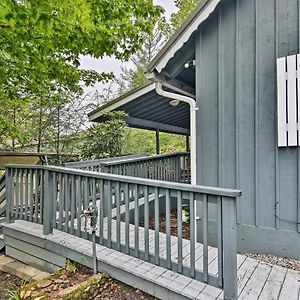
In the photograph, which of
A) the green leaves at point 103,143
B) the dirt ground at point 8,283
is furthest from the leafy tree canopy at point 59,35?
the dirt ground at point 8,283

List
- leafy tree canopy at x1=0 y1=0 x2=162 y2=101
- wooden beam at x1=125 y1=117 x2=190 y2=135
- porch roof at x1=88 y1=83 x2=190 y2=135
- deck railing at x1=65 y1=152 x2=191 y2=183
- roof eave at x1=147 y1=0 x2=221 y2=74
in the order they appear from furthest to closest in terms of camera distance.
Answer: wooden beam at x1=125 y1=117 x2=190 y2=135 → porch roof at x1=88 y1=83 x2=190 y2=135 → deck railing at x1=65 y1=152 x2=191 y2=183 → roof eave at x1=147 y1=0 x2=221 y2=74 → leafy tree canopy at x1=0 y1=0 x2=162 y2=101

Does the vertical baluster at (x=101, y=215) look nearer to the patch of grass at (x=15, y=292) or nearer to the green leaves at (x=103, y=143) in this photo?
the patch of grass at (x=15, y=292)

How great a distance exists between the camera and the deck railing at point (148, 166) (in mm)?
A: 5523

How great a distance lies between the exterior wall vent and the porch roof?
8.54 ft

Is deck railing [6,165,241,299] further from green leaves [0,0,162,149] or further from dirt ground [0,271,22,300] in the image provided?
green leaves [0,0,162,149]

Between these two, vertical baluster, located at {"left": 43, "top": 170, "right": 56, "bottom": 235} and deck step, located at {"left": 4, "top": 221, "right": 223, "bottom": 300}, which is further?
vertical baluster, located at {"left": 43, "top": 170, "right": 56, "bottom": 235}

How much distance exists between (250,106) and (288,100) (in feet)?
1.78

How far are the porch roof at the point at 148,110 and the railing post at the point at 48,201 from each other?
2.96 meters

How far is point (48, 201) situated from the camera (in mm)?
3742

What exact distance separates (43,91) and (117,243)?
5.44 m

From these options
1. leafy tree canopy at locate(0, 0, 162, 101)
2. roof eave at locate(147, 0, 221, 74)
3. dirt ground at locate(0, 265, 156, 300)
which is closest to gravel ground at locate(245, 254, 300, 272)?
dirt ground at locate(0, 265, 156, 300)

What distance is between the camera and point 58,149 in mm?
11281

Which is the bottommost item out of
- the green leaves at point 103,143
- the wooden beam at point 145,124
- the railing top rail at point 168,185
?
the railing top rail at point 168,185

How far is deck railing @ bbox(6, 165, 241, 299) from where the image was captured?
2246 millimetres
